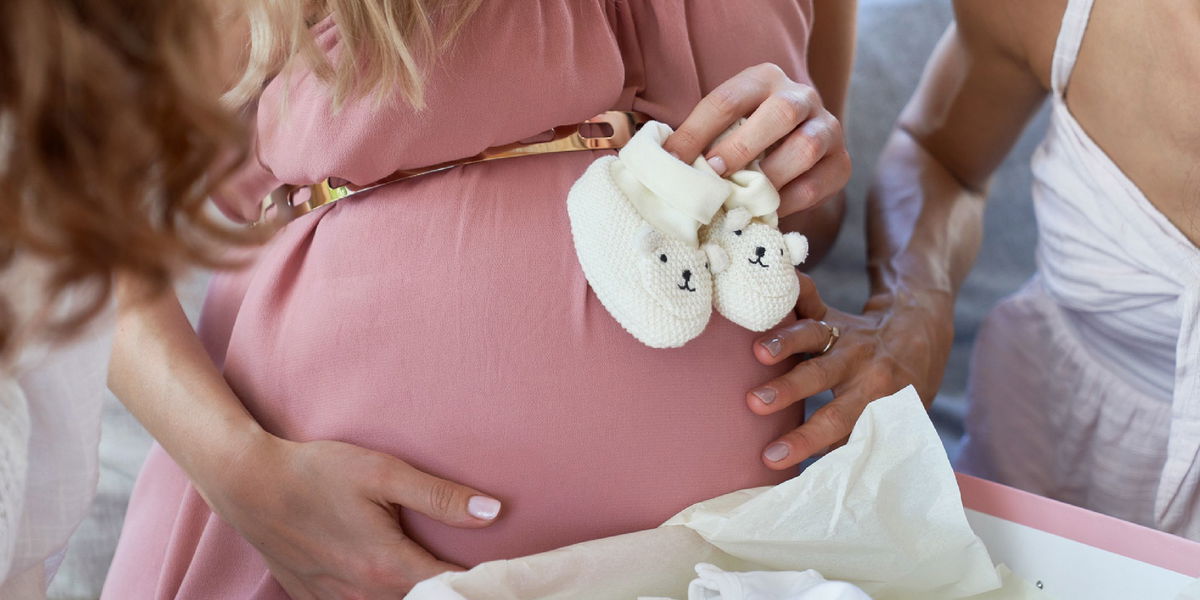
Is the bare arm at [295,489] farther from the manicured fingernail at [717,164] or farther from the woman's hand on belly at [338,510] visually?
the manicured fingernail at [717,164]

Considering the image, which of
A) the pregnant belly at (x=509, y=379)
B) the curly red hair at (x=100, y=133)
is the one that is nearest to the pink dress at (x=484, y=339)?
the pregnant belly at (x=509, y=379)

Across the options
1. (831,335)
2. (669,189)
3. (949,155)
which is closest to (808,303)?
(831,335)

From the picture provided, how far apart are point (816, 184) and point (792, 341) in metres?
0.12

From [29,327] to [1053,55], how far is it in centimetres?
82

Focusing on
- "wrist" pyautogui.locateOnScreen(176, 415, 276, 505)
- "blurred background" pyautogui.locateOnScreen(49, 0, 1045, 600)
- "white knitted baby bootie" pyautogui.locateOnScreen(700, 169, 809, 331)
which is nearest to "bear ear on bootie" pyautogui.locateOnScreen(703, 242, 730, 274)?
"white knitted baby bootie" pyautogui.locateOnScreen(700, 169, 809, 331)

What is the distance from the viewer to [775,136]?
0.69 m

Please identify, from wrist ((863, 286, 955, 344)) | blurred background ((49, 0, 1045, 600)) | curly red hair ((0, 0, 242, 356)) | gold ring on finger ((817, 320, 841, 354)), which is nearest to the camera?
curly red hair ((0, 0, 242, 356))

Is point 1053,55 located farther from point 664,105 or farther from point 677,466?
point 677,466

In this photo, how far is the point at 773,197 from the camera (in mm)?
653

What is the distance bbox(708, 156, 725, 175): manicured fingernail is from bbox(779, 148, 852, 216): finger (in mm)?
79

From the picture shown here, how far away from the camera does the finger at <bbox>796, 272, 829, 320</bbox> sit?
821 mm

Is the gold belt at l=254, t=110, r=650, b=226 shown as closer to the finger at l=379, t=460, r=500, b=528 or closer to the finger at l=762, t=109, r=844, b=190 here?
the finger at l=762, t=109, r=844, b=190

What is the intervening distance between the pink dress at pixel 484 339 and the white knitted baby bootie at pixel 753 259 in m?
0.05

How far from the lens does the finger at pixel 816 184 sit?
0.73 m
